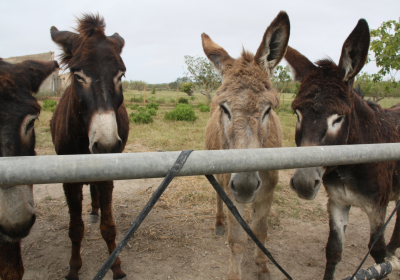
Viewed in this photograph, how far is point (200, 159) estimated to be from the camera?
1.00 meters

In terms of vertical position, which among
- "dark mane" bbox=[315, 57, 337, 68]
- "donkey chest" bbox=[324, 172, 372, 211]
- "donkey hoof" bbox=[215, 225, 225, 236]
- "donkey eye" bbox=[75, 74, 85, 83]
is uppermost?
"dark mane" bbox=[315, 57, 337, 68]

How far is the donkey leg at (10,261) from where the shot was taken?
6.62 feet

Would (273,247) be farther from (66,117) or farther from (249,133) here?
(66,117)

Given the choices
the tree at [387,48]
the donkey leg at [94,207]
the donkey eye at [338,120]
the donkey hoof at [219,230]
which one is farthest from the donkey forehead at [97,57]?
the tree at [387,48]

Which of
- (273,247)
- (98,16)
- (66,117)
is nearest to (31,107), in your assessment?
(66,117)

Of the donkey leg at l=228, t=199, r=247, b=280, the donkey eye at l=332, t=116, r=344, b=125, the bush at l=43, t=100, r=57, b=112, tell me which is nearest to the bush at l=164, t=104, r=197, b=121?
the bush at l=43, t=100, r=57, b=112

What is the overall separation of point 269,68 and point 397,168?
73.4 inches

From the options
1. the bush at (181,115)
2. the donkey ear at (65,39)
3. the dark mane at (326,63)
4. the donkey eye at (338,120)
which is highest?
the donkey ear at (65,39)

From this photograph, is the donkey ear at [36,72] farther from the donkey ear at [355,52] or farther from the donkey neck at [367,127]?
the donkey neck at [367,127]

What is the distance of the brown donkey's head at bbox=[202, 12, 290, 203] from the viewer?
1.95 metres

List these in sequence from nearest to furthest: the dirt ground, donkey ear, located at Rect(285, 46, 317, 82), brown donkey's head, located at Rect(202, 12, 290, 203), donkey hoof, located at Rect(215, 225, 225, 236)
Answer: brown donkey's head, located at Rect(202, 12, 290, 203) < donkey ear, located at Rect(285, 46, 317, 82) < the dirt ground < donkey hoof, located at Rect(215, 225, 225, 236)

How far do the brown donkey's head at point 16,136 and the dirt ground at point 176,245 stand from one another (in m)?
1.75

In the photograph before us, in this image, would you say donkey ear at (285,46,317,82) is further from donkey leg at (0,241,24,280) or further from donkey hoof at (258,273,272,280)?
donkey leg at (0,241,24,280)

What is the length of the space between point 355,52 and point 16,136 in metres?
2.90
